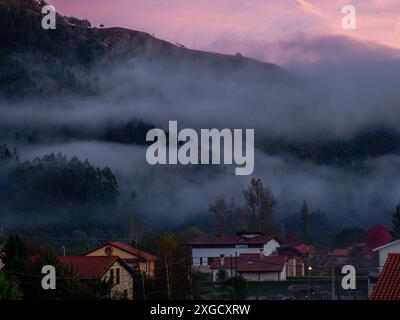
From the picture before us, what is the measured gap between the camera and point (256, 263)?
212 ft

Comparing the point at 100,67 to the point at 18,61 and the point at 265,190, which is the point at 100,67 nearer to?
the point at 18,61

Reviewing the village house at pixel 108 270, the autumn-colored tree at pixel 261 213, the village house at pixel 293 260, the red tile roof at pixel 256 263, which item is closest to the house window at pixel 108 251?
the red tile roof at pixel 256 263

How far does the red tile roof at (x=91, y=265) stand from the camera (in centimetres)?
4122

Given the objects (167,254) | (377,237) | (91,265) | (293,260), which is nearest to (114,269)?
(91,265)

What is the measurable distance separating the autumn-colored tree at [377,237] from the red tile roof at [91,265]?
41.1 meters

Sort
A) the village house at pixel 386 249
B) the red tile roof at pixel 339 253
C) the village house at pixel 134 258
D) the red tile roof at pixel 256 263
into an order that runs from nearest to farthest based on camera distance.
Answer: the village house at pixel 134 258 < the village house at pixel 386 249 < the red tile roof at pixel 256 263 < the red tile roof at pixel 339 253

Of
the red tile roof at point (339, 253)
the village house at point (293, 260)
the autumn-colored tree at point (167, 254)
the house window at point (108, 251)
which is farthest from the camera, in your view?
the red tile roof at point (339, 253)

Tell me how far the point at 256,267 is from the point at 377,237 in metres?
29.5

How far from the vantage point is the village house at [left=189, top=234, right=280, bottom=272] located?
236ft

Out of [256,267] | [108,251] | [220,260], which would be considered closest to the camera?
[108,251]

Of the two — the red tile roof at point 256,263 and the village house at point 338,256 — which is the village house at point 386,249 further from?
the village house at point 338,256

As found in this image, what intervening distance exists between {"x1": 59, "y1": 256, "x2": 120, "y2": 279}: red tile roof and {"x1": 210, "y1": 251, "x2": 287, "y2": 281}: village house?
13658mm

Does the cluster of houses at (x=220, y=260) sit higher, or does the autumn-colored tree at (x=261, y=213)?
the autumn-colored tree at (x=261, y=213)

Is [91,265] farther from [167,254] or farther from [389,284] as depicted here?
[389,284]
